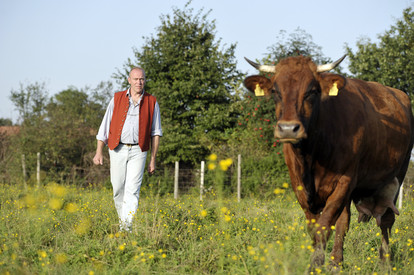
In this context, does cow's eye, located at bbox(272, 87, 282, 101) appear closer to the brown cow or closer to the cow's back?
the brown cow

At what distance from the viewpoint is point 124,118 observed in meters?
5.76

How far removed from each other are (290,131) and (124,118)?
104 inches

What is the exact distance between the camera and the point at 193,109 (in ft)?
64.2

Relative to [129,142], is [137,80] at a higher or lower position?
higher

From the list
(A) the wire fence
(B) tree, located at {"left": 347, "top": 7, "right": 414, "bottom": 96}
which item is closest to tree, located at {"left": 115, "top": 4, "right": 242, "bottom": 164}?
(A) the wire fence

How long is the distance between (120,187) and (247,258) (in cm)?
223

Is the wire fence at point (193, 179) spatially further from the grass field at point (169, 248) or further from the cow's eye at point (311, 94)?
the cow's eye at point (311, 94)

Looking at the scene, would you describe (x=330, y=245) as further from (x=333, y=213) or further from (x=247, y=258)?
(x=247, y=258)

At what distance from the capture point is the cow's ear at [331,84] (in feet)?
14.3

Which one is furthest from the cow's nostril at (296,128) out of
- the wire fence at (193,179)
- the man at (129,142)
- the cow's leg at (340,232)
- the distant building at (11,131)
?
the distant building at (11,131)

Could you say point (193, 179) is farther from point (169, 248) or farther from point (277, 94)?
point (277, 94)

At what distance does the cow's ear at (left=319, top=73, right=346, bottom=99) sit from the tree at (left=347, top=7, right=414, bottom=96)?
19.1 m

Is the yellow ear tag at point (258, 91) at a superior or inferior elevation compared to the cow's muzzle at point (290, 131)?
superior

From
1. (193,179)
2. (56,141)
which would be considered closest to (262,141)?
(193,179)
